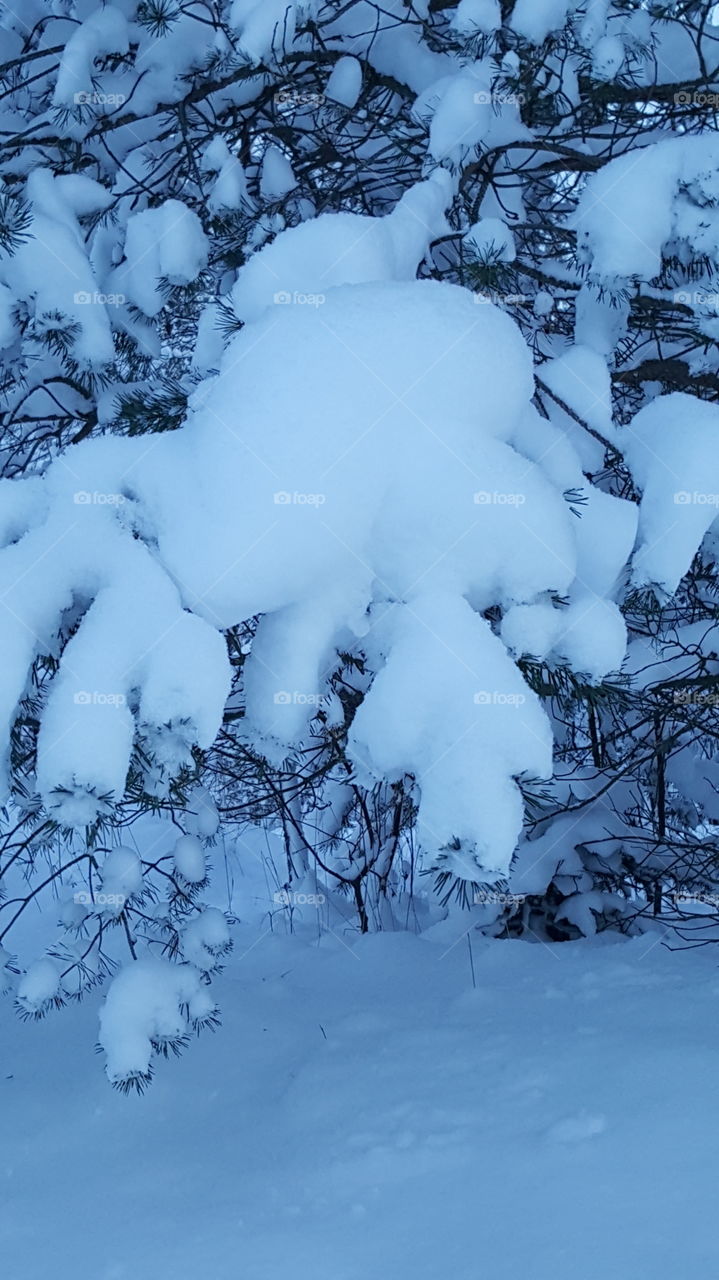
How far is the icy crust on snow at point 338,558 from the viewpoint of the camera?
199cm

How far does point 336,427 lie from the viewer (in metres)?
2.21

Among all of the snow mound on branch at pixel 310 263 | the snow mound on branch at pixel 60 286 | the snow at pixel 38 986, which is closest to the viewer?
the snow mound on branch at pixel 310 263

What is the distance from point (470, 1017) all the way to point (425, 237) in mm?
2575

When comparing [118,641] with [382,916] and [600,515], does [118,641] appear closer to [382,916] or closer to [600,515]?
[600,515]


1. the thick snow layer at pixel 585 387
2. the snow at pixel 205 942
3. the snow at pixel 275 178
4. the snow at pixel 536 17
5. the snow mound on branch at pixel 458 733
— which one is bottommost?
the snow at pixel 205 942

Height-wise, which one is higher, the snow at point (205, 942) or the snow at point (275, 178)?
the snow at point (275, 178)

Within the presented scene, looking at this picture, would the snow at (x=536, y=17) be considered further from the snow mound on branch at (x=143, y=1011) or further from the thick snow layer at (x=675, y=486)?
the snow mound on branch at (x=143, y=1011)

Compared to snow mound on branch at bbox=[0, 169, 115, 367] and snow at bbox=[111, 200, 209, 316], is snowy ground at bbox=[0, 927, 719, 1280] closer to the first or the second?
snow mound on branch at bbox=[0, 169, 115, 367]

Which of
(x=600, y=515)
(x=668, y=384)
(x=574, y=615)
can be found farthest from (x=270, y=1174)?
(x=668, y=384)

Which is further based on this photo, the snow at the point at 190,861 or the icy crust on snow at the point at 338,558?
the snow at the point at 190,861

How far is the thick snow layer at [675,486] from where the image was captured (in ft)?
7.84

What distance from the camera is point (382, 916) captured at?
5.51m

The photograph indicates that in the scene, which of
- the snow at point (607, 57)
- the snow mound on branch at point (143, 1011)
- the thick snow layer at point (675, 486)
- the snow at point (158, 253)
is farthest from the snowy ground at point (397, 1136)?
the snow at point (607, 57)

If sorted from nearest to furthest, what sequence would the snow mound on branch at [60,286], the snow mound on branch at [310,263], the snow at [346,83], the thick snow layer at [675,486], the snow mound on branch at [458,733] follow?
1. the snow mound on branch at [458,733]
2. the thick snow layer at [675,486]
3. the snow mound on branch at [310,263]
4. the snow mound on branch at [60,286]
5. the snow at [346,83]
